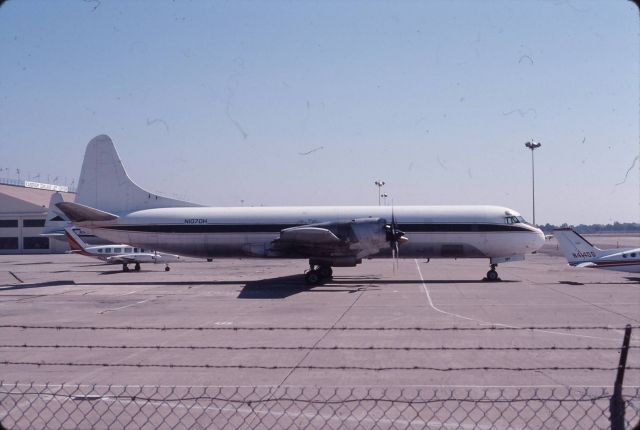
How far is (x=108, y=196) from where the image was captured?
33.5 m

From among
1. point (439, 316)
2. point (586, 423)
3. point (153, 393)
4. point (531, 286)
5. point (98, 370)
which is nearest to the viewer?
point (586, 423)

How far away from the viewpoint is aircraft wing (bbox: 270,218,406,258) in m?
27.0

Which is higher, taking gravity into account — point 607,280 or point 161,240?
point 161,240

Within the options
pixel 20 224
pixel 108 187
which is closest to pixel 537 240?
pixel 108 187

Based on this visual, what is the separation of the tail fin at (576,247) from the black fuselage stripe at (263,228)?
202cm

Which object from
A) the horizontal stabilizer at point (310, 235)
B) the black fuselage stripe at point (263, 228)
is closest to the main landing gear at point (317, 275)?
the horizontal stabilizer at point (310, 235)

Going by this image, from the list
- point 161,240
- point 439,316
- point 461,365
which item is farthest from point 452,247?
point 461,365

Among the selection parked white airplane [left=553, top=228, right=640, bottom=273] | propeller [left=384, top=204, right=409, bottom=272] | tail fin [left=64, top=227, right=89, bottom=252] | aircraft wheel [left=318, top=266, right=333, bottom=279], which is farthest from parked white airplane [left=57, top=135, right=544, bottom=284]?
tail fin [left=64, top=227, right=89, bottom=252]

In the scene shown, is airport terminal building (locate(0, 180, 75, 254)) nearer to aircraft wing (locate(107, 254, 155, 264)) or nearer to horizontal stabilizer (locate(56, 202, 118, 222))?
aircraft wing (locate(107, 254, 155, 264))

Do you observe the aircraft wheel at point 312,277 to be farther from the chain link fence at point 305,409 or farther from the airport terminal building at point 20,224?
the airport terminal building at point 20,224

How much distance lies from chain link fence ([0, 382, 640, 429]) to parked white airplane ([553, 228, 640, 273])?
2256 cm

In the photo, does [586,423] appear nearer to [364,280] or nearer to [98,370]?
[98,370]

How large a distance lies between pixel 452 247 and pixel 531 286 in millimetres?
4765

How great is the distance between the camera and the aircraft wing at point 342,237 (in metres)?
27.0
